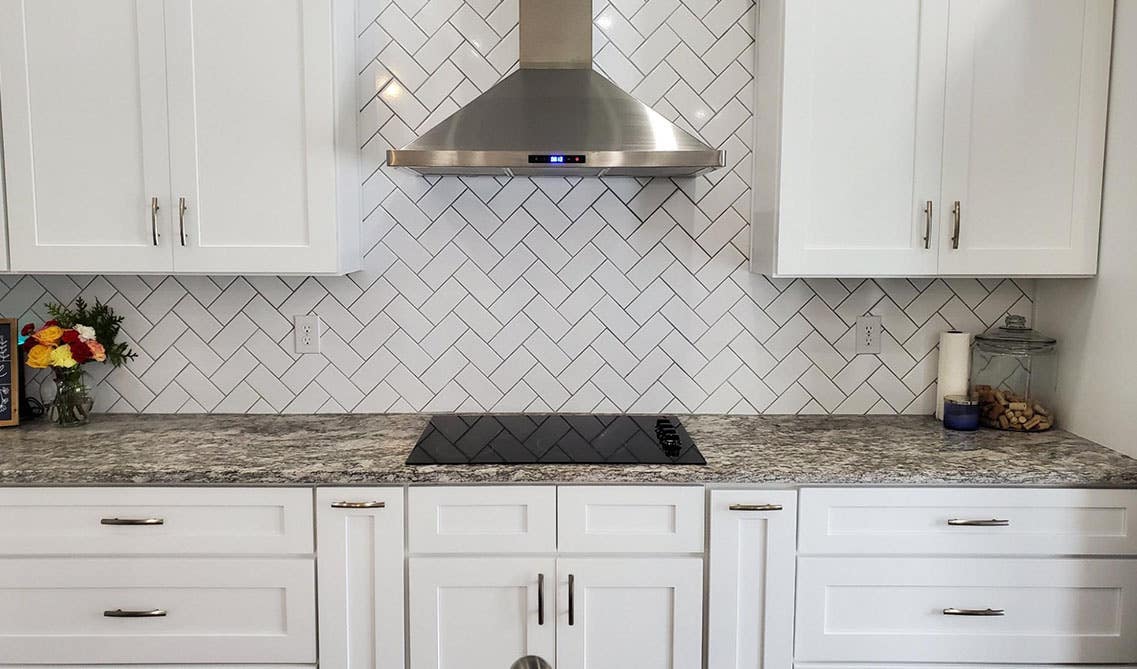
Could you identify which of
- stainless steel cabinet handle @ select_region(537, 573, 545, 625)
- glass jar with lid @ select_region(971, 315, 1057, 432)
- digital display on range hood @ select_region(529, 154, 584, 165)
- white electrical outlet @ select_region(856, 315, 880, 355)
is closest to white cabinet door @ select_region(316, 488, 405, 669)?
stainless steel cabinet handle @ select_region(537, 573, 545, 625)

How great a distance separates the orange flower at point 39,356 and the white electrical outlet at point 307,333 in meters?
0.66

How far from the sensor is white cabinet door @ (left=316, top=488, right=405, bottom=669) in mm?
2051

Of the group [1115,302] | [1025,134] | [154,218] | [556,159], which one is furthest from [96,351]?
[1115,302]

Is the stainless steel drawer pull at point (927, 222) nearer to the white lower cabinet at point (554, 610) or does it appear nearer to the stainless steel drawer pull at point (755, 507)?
the stainless steel drawer pull at point (755, 507)

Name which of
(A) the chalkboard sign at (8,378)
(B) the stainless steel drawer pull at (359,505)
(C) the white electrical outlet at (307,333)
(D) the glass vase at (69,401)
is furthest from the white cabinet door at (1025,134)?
(A) the chalkboard sign at (8,378)

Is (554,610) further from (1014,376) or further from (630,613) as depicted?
(1014,376)

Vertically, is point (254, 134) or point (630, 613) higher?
point (254, 134)

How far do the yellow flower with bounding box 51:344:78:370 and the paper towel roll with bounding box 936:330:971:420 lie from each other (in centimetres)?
252

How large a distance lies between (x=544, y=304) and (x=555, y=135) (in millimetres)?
651

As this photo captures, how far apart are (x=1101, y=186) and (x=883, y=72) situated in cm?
67

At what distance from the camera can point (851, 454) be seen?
222 cm

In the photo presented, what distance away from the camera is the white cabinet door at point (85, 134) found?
222cm

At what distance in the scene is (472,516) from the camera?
206 cm

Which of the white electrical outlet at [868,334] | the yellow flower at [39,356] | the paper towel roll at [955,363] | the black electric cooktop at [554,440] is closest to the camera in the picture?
the black electric cooktop at [554,440]
